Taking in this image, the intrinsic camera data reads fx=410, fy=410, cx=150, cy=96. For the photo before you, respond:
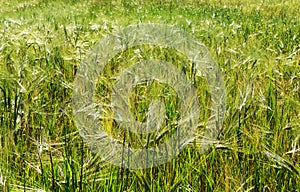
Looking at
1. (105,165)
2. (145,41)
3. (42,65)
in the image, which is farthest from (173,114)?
(145,41)

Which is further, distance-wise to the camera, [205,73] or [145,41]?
[145,41]

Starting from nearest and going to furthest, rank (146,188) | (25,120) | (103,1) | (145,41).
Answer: (146,188)
(25,120)
(145,41)
(103,1)

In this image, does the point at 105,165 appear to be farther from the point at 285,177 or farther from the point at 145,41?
the point at 145,41

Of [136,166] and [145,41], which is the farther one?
[145,41]

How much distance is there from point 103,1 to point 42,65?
29.0 feet

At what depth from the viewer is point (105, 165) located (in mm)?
1234

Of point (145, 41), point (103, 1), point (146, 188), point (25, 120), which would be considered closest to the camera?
point (146, 188)

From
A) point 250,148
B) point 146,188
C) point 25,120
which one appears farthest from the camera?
point 25,120

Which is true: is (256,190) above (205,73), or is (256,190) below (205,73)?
below

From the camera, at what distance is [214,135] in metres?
1.28

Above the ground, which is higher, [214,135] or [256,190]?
[214,135]


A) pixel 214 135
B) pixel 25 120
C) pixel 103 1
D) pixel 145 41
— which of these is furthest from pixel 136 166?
pixel 103 1

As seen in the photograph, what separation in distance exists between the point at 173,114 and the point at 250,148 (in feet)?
1.21

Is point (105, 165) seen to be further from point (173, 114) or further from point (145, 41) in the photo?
point (145, 41)
